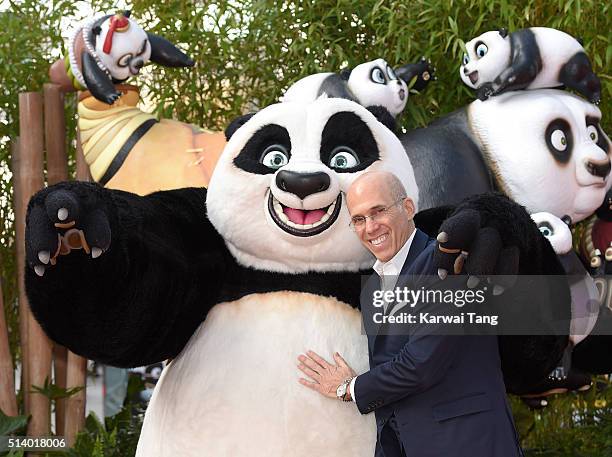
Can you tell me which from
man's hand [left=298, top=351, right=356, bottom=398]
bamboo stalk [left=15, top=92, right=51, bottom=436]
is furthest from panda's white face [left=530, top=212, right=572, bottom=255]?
bamboo stalk [left=15, top=92, right=51, bottom=436]

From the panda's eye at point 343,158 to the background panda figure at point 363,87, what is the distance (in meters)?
0.89

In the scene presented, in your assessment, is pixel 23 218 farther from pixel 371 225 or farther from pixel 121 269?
pixel 371 225

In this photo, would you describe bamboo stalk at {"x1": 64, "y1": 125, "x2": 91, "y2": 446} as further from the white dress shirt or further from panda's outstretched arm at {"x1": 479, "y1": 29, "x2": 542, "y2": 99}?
the white dress shirt

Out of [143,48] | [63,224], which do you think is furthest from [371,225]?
[143,48]

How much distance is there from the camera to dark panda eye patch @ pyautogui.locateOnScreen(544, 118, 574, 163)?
2861 mm

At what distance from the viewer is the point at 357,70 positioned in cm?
295

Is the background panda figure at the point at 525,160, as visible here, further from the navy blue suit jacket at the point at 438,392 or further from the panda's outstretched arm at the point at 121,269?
the navy blue suit jacket at the point at 438,392

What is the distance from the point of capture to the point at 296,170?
1.86 m

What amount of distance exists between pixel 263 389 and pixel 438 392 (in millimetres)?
374

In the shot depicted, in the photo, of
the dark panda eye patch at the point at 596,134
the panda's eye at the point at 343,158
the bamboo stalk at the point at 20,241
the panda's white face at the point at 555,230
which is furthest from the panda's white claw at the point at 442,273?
the bamboo stalk at the point at 20,241

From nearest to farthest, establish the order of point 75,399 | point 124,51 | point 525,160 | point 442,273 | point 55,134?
1. point 442,273
2. point 525,160
3. point 124,51
4. point 55,134
5. point 75,399

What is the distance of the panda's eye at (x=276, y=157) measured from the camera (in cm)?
196

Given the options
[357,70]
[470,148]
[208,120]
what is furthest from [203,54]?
[470,148]

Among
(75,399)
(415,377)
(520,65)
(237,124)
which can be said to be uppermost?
(520,65)
